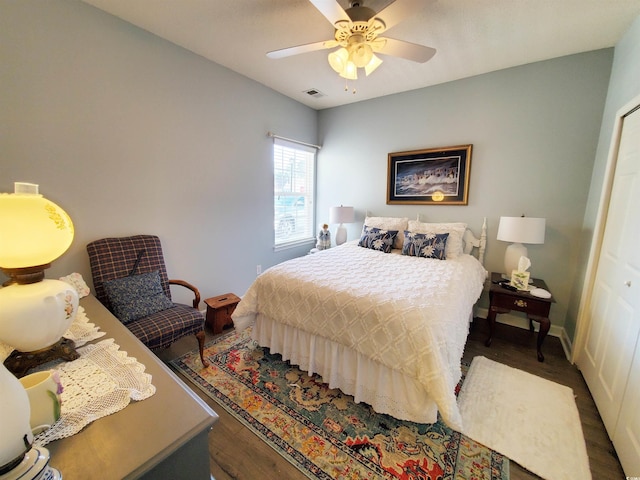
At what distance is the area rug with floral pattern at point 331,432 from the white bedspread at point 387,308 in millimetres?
283

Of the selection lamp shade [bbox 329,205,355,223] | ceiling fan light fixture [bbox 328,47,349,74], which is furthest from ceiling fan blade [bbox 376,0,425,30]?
lamp shade [bbox 329,205,355,223]

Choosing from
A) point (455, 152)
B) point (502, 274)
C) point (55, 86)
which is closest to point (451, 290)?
point (502, 274)

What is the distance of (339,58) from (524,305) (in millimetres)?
2634

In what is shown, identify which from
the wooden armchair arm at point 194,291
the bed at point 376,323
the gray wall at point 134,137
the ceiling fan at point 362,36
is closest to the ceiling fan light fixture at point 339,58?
the ceiling fan at point 362,36

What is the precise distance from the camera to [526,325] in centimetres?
291

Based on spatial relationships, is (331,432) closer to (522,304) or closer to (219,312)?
(219,312)

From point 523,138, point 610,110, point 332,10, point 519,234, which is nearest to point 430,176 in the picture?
point 523,138

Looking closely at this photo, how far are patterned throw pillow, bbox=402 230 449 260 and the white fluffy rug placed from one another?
1126mm

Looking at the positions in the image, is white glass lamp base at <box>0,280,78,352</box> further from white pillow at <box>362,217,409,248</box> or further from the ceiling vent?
the ceiling vent

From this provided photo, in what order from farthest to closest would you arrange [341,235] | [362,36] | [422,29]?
[341,235], [422,29], [362,36]

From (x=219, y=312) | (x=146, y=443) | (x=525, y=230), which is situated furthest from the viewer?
(x=219, y=312)

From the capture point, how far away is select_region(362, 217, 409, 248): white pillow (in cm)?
330

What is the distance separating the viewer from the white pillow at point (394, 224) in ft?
10.8

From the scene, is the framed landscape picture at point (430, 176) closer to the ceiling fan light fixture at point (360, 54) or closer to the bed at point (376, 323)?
the bed at point (376, 323)
